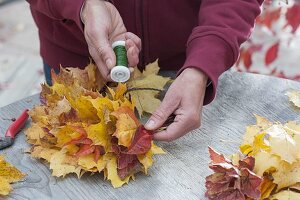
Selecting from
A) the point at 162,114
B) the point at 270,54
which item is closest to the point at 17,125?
the point at 162,114

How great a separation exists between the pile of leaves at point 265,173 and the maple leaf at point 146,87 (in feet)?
1.07

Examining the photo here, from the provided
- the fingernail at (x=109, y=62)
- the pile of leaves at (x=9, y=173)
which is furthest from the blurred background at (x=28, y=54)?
the pile of leaves at (x=9, y=173)

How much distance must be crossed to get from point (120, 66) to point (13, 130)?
311mm

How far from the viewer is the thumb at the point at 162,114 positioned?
127cm

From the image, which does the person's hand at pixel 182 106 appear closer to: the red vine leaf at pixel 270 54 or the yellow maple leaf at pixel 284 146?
the yellow maple leaf at pixel 284 146

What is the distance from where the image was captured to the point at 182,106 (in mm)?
1308

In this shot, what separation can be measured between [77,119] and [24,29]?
3493 mm

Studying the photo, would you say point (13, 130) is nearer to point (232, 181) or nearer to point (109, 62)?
point (109, 62)

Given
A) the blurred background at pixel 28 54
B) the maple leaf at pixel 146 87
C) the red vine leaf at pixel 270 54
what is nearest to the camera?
the maple leaf at pixel 146 87

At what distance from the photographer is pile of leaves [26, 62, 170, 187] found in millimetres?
1188

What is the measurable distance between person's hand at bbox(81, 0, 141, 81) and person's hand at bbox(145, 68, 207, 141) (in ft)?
0.47

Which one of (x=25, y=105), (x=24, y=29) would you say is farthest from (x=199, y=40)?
(x=24, y=29)

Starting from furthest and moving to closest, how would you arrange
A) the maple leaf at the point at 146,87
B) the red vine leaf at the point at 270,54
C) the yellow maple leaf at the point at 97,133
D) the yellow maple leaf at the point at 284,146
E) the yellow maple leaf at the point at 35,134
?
the red vine leaf at the point at 270,54 < the maple leaf at the point at 146,87 < the yellow maple leaf at the point at 35,134 < the yellow maple leaf at the point at 97,133 < the yellow maple leaf at the point at 284,146

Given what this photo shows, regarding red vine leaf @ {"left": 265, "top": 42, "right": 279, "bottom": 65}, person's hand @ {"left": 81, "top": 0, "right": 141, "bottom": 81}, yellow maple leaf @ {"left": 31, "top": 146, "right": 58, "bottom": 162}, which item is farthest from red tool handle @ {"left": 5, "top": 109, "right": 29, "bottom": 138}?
red vine leaf @ {"left": 265, "top": 42, "right": 279, "bottom": 65}
